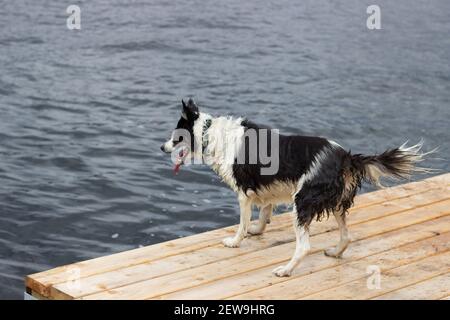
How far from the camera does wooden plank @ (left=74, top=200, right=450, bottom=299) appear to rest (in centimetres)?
593

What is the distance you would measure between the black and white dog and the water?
8.87 feet

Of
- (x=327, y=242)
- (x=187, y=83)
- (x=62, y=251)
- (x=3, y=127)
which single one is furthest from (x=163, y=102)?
(x=327, y=242)

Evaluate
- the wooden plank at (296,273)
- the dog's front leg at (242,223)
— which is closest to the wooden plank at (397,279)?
the wooden plank at (296,273)

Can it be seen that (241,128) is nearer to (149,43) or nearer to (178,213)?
(178,213)

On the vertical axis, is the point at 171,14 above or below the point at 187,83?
above

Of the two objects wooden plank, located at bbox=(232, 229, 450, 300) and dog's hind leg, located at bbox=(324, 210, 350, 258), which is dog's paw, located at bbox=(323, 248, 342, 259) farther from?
wooden plank, located at bbox=(232, 229, 450, 300)

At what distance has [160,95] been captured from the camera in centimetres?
1492

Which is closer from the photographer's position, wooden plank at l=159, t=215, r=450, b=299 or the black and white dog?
wooden plank at l=159, t=215, r=450, b=299

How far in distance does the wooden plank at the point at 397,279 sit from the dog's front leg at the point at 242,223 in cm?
104

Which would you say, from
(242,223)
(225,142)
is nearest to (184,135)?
(225,142)

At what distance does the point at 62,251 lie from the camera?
906 centimetres

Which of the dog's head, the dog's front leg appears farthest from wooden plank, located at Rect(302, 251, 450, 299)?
the dog's head

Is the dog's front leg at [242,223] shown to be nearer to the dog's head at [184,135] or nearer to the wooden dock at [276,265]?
the wooden dock at [276,265]

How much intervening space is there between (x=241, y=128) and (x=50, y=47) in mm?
11225
